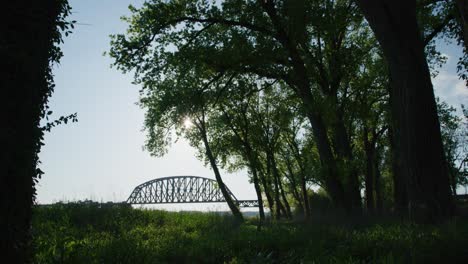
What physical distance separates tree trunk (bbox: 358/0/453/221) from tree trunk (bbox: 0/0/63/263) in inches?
273

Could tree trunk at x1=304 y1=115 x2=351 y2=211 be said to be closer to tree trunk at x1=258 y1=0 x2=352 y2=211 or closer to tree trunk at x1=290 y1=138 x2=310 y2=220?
tree trunk at x1=258 y1=0 x2=352 y2=211

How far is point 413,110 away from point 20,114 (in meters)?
7.32

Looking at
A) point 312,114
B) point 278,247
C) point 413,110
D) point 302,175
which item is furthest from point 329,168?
point 302,175

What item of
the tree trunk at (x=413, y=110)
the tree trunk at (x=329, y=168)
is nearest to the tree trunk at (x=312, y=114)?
the tree trunk at (x=329, y=168)

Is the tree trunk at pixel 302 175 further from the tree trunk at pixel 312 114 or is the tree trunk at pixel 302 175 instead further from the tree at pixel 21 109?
the tree at pixel 21 109

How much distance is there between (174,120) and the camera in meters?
15.6

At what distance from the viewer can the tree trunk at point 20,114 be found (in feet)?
14.1

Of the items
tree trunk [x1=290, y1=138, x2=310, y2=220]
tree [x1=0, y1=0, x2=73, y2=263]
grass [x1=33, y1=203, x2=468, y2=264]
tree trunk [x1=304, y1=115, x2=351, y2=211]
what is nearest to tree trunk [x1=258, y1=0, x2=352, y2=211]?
tree trunk [x1=304, y1=115, x2=351, y2=211]

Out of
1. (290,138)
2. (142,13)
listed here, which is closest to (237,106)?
(290,138)

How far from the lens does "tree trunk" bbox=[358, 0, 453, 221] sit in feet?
25.2

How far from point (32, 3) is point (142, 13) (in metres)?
10.9

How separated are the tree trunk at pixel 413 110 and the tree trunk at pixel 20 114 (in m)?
6.95

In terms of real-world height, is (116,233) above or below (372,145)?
below

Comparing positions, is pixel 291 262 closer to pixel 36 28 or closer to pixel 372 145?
pixel 36 28
